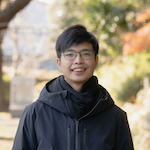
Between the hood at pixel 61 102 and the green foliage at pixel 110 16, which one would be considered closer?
the hood at pixel 61 102

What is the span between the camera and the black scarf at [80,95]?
4.55 feet

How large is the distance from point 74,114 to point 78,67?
0.27 m

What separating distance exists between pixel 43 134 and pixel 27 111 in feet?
0.55

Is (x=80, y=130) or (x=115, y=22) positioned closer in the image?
(x=80, y=130)

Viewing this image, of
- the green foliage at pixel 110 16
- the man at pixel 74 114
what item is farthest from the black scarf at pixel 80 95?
the green foliage at pixel 110 16

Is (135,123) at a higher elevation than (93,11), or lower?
lower

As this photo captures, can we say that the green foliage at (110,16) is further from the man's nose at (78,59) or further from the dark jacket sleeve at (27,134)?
the dark jacket sleeve at (27,134)

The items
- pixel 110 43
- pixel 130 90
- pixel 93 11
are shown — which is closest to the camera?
pixel 130 90

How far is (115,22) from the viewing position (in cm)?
977

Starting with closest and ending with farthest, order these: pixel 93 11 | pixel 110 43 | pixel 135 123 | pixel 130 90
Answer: pixel 135 123 < pixel 130 90 < pixel 93 11 < pixel 110 43

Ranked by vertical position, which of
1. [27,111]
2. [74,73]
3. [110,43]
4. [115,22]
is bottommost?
[27,111]

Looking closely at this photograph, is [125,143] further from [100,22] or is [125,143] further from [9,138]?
[100,22]

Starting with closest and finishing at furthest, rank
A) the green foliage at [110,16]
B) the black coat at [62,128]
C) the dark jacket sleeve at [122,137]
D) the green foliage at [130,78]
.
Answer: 1. the black coat at [62,128]
2. the dark jacket sleeve at [122,137]
3. the green foliage at [130,78]
4. the green foliage at [110,16]

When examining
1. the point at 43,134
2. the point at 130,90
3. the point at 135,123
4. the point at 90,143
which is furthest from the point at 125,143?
the point at 130,90
